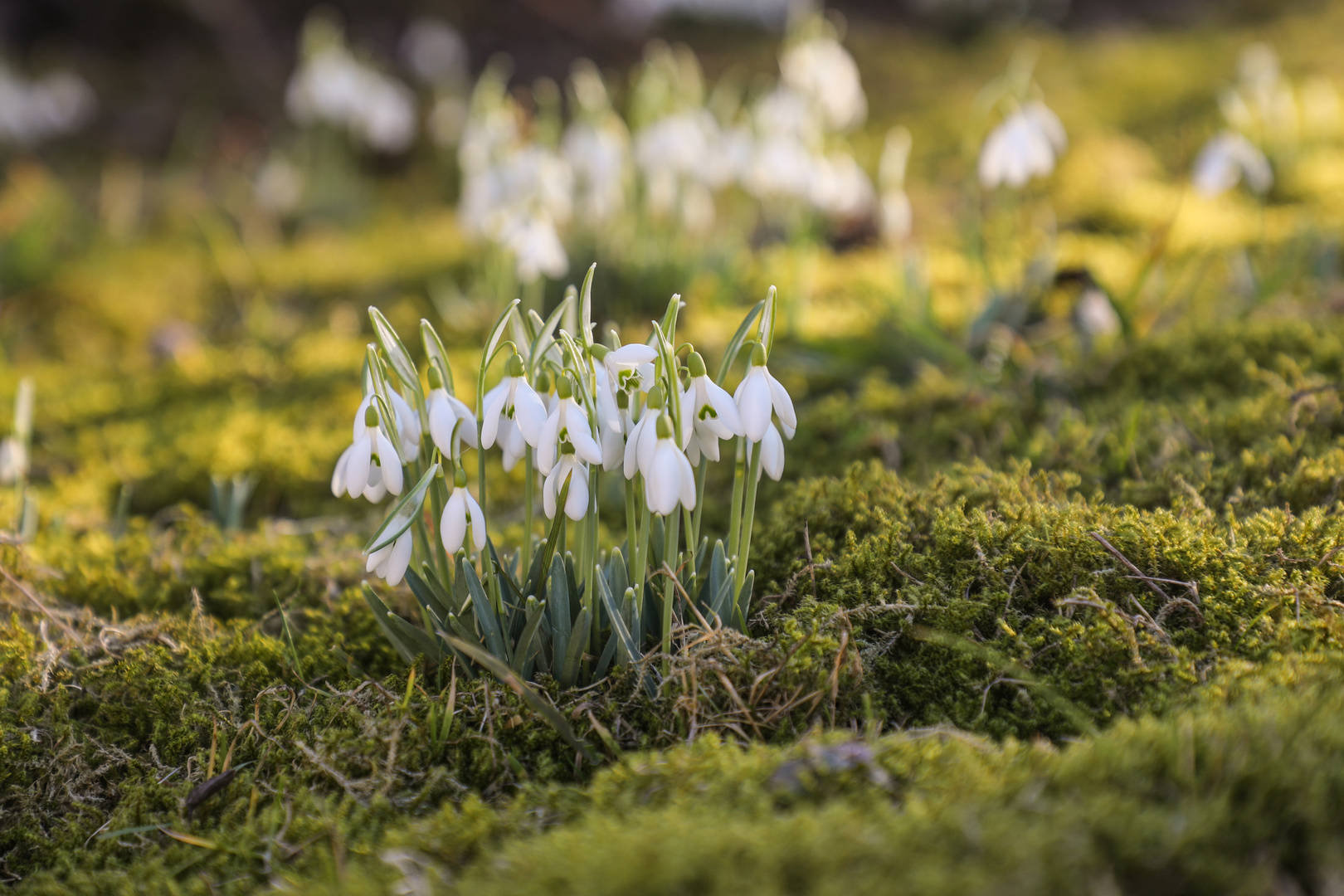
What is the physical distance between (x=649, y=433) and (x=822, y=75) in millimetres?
2413

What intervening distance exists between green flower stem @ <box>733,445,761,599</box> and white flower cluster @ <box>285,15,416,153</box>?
383cm

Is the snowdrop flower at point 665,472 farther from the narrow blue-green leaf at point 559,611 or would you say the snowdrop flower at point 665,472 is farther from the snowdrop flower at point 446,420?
the snowdrop flower at point 446,420

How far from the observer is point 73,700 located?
1523 millimetres

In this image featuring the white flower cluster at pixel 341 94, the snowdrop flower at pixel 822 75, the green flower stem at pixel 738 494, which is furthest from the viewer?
the white flower cluster at pixel 341 94

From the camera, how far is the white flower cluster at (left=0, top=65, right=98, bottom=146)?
5586mm

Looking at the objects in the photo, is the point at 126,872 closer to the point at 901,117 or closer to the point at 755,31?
the point at 901,117

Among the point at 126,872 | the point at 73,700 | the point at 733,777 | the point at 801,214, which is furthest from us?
the point at 801,214

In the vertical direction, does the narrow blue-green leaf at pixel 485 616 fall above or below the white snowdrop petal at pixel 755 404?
below

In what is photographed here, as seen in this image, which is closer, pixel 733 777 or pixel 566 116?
pixel 733 777

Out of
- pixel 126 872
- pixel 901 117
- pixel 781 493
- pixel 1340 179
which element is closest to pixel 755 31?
pixel 901 117

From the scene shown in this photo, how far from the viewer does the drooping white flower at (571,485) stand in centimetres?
127

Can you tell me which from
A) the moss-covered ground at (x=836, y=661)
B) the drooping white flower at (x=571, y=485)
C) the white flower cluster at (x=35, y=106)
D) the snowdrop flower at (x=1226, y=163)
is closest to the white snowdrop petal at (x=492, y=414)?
the drooping white flower at (x=571, y=485)

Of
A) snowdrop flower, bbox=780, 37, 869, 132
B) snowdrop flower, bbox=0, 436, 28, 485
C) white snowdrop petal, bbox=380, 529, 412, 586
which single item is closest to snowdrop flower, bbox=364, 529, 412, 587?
white snowdrop petal, bbox=380, 529, 412, 586

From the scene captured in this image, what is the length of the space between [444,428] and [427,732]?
48 centimetres
